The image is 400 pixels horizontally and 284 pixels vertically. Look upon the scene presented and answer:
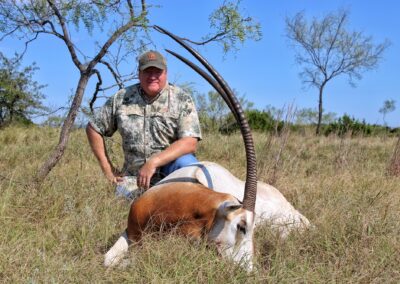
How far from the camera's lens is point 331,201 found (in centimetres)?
453

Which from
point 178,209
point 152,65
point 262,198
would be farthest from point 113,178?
point 178,209

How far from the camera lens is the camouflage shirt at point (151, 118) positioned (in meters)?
4.50

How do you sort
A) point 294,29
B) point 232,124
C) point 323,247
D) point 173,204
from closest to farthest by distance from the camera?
point 173,204, point 323,247, point 232,124, point 294,29

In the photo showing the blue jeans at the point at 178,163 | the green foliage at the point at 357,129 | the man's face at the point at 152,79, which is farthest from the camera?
the green foliage at the point at 357,129

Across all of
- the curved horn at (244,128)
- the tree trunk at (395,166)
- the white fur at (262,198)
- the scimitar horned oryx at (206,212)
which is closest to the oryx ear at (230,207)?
the scimitar horned oryx at (206,212)

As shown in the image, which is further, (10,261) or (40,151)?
(40,151)

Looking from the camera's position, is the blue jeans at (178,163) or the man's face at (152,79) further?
the man's face at (152,79)


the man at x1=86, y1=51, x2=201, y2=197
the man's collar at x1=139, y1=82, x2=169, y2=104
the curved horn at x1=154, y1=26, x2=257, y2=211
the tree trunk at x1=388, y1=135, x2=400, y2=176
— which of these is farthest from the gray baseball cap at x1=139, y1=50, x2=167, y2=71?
the tree trunk at x1=388, y1=135, x2=400, y2=176

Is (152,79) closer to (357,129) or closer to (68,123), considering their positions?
(68,123)

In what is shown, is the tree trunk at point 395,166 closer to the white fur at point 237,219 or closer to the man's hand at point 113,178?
the white fur at point 237,219

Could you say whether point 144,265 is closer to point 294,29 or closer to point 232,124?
point 232,124

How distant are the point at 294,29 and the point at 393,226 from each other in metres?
25.9

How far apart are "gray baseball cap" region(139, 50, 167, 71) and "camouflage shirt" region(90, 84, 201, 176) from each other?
11.5 inches

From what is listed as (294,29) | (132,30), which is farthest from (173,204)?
(294,29)
